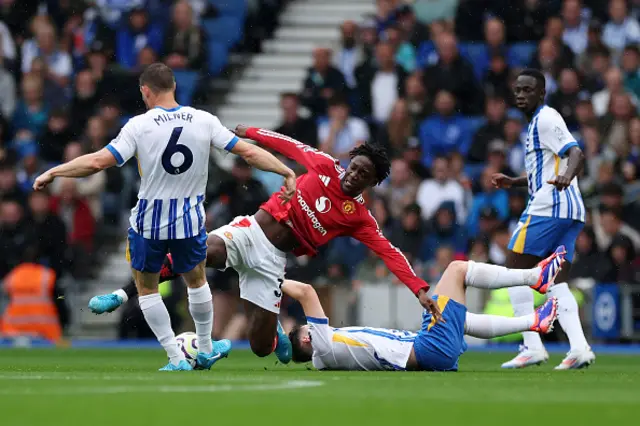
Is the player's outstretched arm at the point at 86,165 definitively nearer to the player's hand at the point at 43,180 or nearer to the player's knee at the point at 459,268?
the player's hand at the point at 43,180

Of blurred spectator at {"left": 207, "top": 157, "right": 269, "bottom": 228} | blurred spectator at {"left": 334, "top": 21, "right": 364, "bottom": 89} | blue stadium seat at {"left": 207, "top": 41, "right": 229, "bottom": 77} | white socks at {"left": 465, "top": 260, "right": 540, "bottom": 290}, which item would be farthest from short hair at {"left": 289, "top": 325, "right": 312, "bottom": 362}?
blue stadium seat at {"left": 207, "top": 41, "right": 229, "bottom": 77}

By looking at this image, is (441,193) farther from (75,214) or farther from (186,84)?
(75,214)

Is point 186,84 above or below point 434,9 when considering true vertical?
below

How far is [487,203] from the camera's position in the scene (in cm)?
1825

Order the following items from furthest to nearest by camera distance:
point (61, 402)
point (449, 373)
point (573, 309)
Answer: point (573, 309)
point (449, 373)
point (61, 402)

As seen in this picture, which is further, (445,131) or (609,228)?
(445,131)

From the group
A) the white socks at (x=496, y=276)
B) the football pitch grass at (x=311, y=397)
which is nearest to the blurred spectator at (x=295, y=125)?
the football pitch grass at (x=311, y=397)

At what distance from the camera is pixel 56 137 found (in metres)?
21.1

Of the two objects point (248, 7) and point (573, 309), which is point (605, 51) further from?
point (573, 309)

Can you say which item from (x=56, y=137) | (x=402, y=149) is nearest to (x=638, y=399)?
(x=402, y=149)

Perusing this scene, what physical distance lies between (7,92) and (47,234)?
3.84m

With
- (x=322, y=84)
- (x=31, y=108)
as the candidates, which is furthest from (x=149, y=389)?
(x=31, y=108)

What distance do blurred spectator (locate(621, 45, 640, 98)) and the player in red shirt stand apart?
28.1 feet

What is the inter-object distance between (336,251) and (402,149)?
197 cm
